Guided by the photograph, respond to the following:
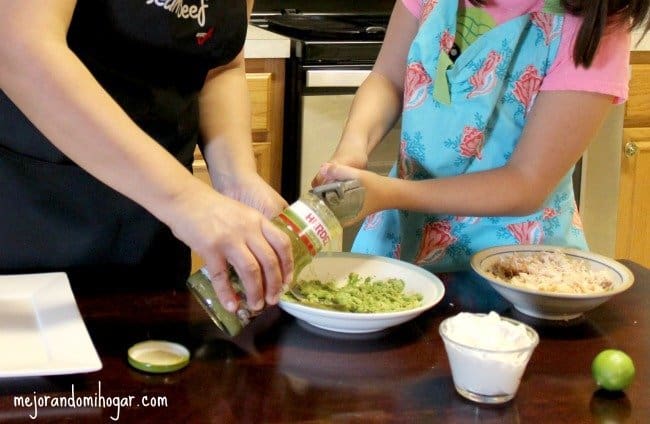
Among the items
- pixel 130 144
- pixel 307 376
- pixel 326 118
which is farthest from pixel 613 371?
pixel 326 118

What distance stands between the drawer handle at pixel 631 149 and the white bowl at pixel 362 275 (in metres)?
1.60

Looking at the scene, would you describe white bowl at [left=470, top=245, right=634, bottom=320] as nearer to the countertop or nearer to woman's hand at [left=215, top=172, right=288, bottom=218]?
woman's hand at [left=215, top=172, right=288, bottom=218]

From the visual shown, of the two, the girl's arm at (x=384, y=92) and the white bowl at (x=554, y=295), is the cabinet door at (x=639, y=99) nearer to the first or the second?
the girl's arm at (x=384, y=92)

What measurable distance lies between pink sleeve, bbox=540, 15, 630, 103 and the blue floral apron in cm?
2

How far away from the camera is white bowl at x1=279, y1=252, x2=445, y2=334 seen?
1.04 metres

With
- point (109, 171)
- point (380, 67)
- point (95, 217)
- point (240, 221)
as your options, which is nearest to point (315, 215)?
point (240, 221)

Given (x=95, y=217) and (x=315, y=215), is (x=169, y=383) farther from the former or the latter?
(x=95, y=217)

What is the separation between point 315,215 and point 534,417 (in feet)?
0.99

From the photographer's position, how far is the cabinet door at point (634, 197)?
263 cm

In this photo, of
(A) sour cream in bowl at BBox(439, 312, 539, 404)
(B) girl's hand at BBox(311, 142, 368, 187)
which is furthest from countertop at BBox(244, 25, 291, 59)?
(A) sour cream in bowl at BBox(439, 312, 539, 404)

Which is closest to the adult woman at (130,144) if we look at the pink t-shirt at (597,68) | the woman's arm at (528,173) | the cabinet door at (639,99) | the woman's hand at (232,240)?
the woman's hand at (232,240)

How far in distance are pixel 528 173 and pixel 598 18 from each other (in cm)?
23

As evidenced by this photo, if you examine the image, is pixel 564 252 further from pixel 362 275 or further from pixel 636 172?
pixel 636 172

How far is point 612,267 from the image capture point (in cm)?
122
